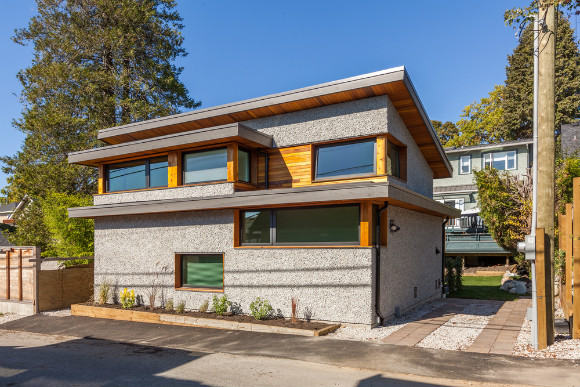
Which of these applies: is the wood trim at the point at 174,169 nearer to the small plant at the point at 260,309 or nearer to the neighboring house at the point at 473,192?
the small plant at the point at 260,309

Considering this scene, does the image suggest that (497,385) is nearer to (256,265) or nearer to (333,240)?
(333,240)

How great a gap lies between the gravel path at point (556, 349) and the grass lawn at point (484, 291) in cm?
649

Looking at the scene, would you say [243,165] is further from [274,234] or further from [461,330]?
[461,330]

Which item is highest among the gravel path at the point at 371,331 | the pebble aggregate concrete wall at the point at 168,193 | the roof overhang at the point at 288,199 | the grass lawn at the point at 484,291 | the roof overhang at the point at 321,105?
the roof overhang at the point at 321,105

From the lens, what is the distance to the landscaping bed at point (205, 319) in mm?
9859

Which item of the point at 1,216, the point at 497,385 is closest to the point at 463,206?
the point at 497,385

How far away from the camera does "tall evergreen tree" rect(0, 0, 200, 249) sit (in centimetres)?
2077

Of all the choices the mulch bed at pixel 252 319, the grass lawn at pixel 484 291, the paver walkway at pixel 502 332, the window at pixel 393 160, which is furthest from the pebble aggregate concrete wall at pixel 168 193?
the grass lawn at pixel 484 291

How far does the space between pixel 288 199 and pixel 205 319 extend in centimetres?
375

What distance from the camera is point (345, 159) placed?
37.5ft

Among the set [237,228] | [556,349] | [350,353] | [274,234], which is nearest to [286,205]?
[274,234]

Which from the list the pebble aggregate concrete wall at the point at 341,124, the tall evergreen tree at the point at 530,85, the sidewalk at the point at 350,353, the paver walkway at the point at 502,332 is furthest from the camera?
the tall evergreen tree at the point at 530,85

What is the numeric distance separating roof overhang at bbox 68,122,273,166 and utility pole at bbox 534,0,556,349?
22.4ft

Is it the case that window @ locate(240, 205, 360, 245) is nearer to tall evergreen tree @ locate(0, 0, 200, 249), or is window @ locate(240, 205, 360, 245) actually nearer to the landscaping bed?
the landscaping bed
